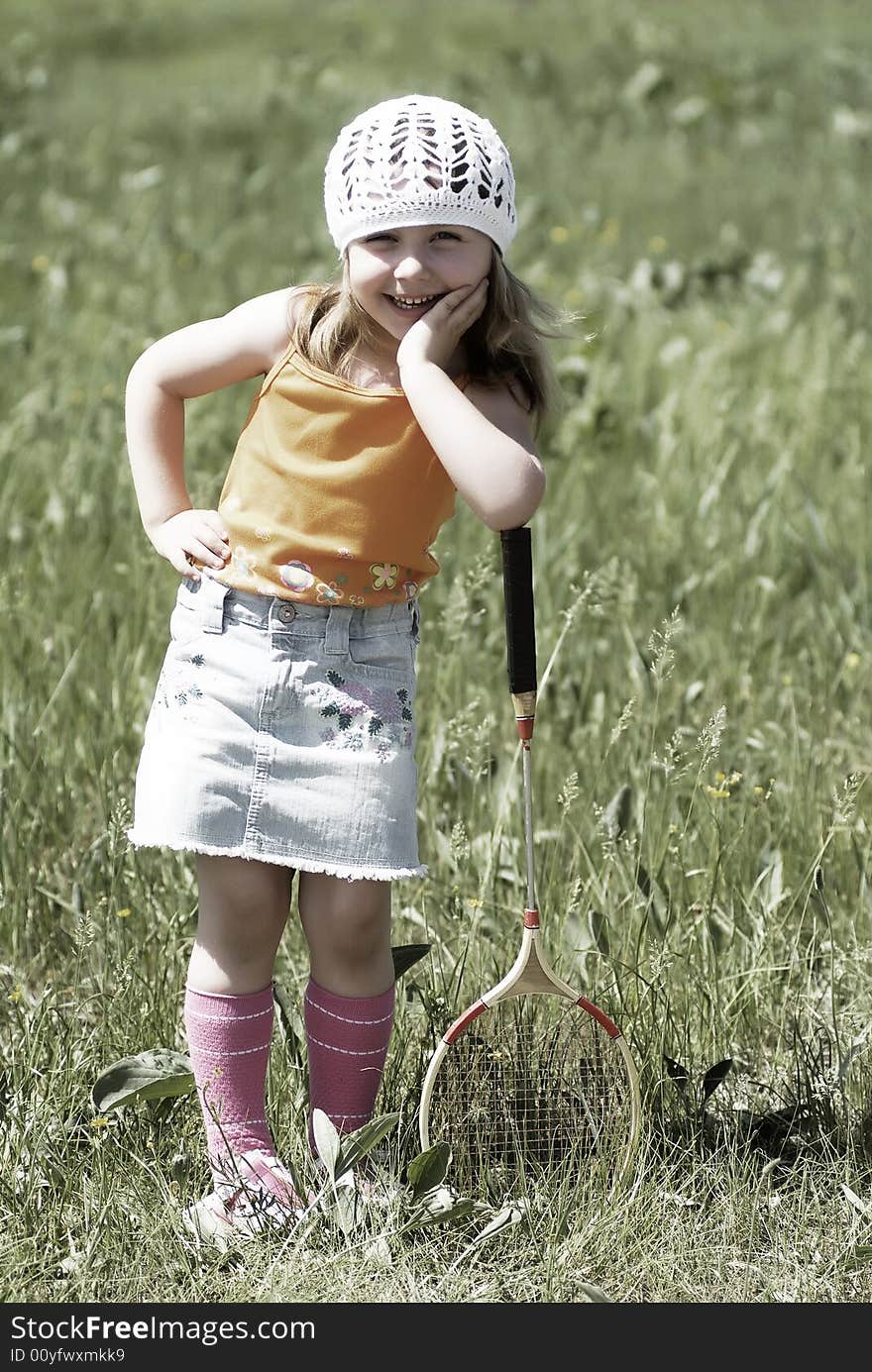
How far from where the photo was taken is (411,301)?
2258 mm

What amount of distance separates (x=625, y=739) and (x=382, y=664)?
49.7 inches

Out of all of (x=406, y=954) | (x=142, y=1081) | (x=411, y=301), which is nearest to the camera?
(x=411, y=301)

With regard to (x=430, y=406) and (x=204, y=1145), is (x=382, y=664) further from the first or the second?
(x=204, y=1145)

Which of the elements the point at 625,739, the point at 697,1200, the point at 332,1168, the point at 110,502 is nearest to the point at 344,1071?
the point at 332,1168

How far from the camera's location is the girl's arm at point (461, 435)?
2160mm

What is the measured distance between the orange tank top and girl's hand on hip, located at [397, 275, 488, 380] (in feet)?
0.29

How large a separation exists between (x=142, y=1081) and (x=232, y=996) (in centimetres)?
20

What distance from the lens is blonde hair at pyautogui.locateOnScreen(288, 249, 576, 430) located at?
7.53 feet

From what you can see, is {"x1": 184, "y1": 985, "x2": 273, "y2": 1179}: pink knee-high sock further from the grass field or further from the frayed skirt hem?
the frayed skirt hem

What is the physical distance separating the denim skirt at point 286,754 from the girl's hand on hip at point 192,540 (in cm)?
9

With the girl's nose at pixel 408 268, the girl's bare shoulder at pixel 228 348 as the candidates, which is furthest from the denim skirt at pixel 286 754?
the girl's nose at pixel 408 268

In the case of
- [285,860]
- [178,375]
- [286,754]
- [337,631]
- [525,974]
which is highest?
[178,375]

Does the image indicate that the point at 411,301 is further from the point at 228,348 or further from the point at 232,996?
the point at 232,996

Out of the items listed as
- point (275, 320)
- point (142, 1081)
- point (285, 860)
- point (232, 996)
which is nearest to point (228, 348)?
point (275, 320)
